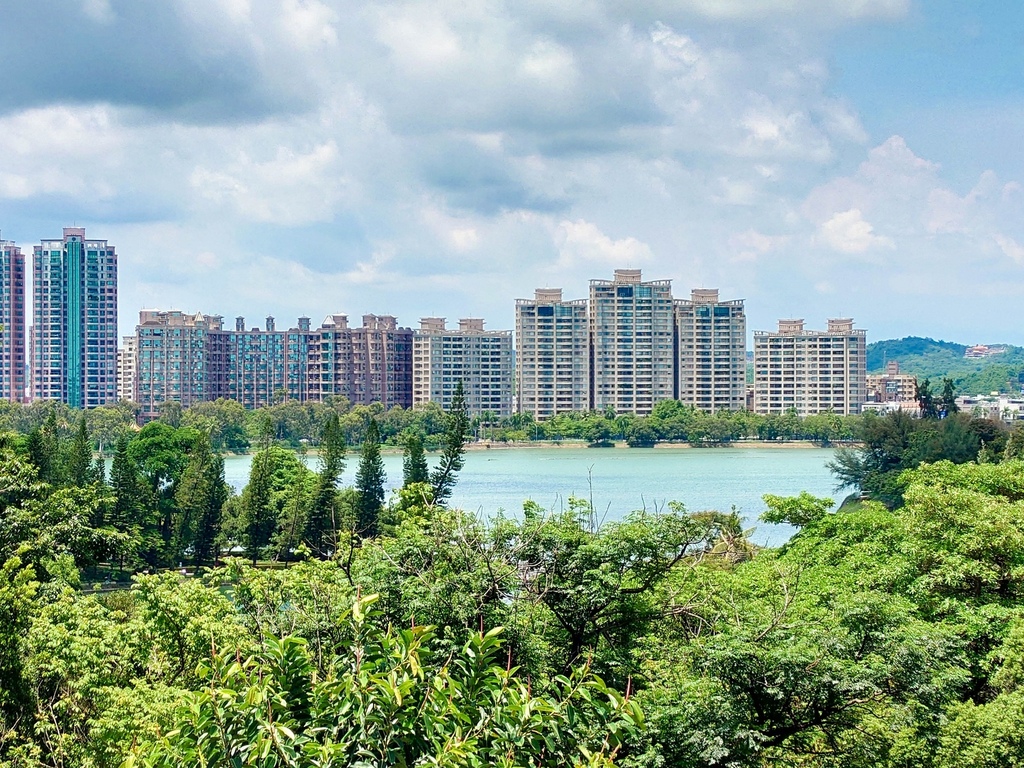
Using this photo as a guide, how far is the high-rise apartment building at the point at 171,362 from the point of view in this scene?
63.0 metres

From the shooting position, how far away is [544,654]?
484 cm

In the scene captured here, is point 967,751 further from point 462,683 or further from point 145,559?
point 145,559

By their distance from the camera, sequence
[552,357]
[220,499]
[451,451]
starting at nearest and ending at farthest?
[220,499] → [451,451] → [552,357]

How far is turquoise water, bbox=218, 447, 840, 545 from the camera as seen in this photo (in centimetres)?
2558

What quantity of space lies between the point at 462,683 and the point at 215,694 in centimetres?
67

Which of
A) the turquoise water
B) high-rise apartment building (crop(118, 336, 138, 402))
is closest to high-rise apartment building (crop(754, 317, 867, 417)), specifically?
the turquoise water

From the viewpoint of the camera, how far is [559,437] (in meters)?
53.7

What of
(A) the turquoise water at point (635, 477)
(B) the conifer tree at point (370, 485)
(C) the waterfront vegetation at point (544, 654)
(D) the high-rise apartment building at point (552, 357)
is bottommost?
(A) the turquoise water at point (635, 477)

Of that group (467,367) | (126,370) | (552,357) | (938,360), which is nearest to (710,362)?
(552,357)

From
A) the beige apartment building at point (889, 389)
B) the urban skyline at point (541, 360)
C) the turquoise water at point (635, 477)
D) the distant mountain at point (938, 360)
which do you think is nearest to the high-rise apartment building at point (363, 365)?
the urban skyline at point (541, 360)

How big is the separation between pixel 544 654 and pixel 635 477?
98.6 feet

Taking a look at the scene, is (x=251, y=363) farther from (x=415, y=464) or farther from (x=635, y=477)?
(x=415, y=464)

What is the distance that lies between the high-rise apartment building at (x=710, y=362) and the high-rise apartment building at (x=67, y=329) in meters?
36.3

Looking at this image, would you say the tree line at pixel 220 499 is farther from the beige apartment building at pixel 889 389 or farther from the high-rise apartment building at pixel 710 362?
the beige apartment building at pixel 889 389
